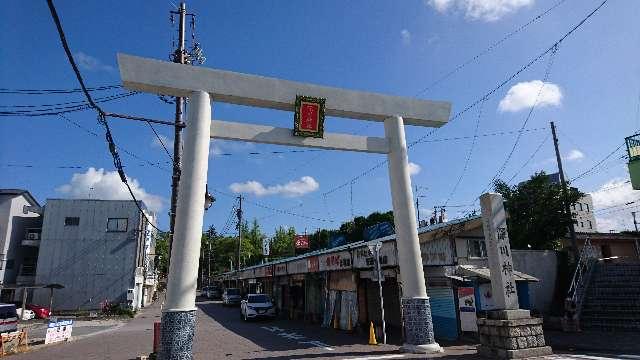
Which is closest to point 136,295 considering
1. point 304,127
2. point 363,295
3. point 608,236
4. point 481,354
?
point 363,295

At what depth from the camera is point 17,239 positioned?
1439 inches

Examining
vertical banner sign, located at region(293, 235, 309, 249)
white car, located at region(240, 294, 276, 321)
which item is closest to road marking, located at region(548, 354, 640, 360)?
white car, located at region(240, 294, 276, 321)

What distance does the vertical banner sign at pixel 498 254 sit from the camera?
11192 mm

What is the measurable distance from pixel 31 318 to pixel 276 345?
26303mm

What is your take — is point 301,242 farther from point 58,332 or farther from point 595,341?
point 595,341

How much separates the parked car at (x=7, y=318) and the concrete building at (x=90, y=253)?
1582 cm

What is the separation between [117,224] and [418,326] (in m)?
32.9

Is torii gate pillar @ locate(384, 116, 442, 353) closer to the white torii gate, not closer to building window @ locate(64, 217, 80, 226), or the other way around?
the white torii gate

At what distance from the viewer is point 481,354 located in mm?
11234

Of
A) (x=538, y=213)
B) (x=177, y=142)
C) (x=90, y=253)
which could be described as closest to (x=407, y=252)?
(x=177, y=142)

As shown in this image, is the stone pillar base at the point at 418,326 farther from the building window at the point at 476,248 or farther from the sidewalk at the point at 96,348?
the sidewalk at the point at 96,348

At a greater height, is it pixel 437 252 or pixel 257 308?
pixel 437 252

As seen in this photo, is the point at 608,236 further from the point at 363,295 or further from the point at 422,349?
the point at 422,349

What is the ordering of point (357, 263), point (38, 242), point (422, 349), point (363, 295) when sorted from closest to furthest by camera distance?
point (422, 349) → point (357, 263) → point (363, 295) → point (38, 242)
